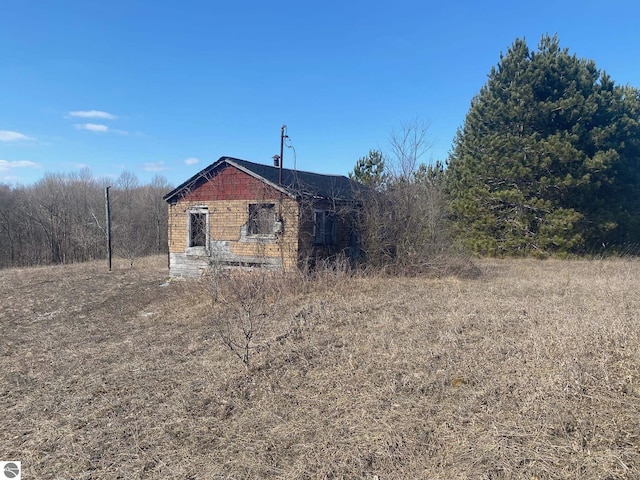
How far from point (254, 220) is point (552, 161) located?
39.0ft

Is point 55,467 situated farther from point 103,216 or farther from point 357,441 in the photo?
point 103,216

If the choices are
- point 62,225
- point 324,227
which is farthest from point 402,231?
point 62,225

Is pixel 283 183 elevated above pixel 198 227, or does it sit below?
above

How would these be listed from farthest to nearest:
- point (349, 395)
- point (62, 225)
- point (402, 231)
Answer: point (62, 225) < point (402, 231) < point (349, 395)

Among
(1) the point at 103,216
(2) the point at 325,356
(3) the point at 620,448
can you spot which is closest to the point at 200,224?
(2) the point at 325,356

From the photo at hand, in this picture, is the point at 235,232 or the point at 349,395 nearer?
the point at 349,395

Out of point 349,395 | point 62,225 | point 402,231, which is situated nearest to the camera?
point 349,395

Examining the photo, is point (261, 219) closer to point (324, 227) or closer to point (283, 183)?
point (283, 183)

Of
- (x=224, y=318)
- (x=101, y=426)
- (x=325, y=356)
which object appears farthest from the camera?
(x=224, y=318)

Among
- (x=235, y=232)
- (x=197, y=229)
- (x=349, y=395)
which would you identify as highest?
(x=197, y=229)

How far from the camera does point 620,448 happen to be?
294cm

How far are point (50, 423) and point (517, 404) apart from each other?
456 cm

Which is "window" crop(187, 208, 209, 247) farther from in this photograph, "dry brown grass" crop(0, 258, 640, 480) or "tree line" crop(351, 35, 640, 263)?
"tree line" crop(351, 35, 640, 263)

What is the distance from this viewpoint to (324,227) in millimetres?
12797
